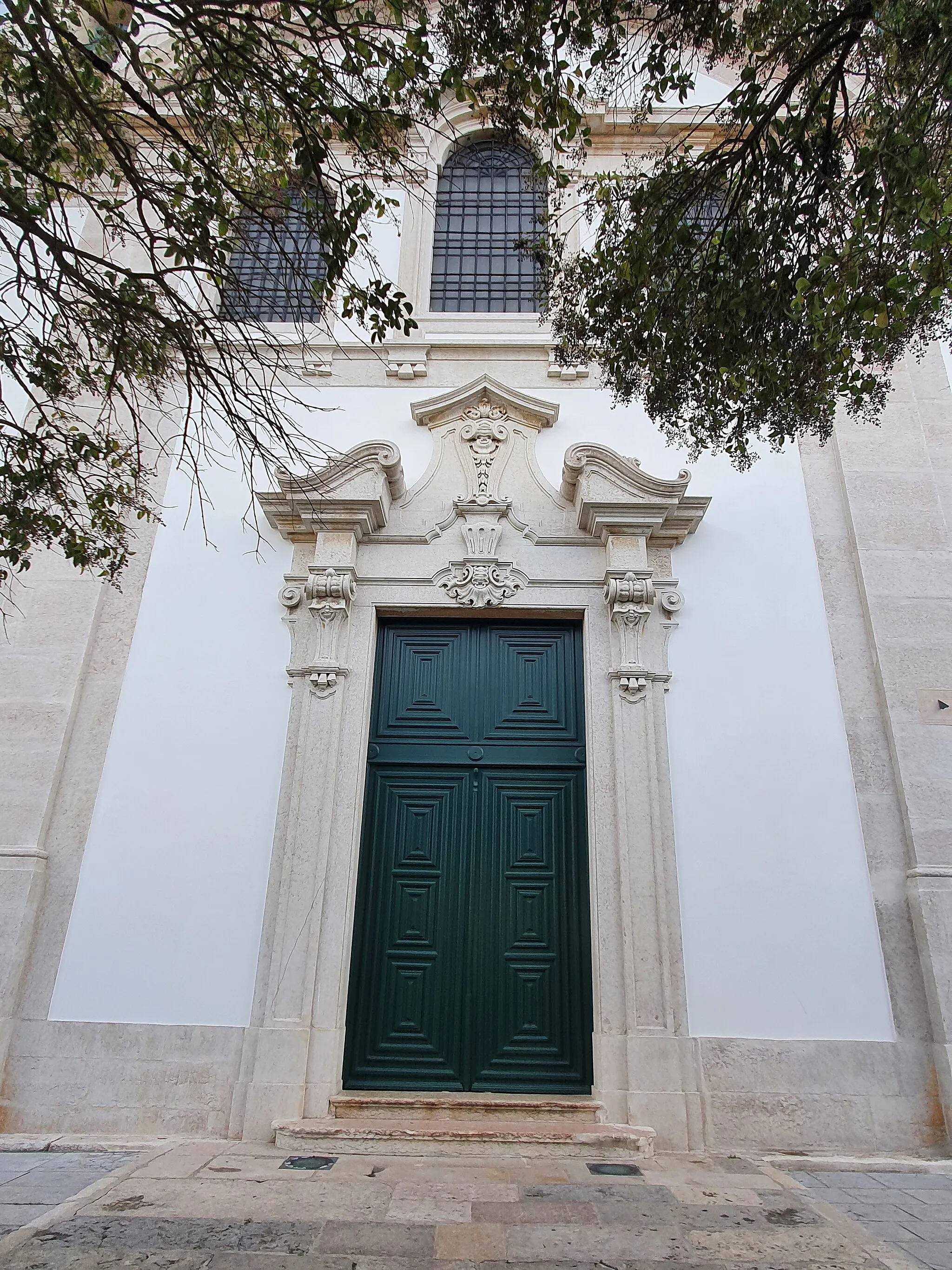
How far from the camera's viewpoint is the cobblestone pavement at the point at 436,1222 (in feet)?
8.77

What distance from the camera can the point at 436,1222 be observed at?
300 centimetres

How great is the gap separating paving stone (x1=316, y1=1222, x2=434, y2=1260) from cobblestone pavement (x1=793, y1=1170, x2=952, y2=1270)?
164 cm

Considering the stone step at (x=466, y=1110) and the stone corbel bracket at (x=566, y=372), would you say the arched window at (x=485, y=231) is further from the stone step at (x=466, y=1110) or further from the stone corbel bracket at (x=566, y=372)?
the stone step at (x=466, y=1110)

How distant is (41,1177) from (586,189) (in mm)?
5308

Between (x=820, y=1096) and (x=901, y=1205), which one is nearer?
(x=901, y=1205)

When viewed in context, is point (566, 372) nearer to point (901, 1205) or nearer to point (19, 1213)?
point (901, 1205)

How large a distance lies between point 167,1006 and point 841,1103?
3.83 meters

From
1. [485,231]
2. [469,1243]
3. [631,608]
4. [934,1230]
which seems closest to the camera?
[469,1243]

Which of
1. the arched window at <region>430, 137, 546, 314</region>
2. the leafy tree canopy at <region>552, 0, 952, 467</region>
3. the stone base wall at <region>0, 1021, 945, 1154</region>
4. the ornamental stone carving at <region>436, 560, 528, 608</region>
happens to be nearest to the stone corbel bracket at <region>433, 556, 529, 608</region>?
the ornamental stone carving at <region>436, 560, 528, 608</region>

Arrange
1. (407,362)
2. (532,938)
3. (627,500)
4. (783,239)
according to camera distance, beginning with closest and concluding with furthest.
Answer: (783,239), (532,938), (627,500), (407,362)

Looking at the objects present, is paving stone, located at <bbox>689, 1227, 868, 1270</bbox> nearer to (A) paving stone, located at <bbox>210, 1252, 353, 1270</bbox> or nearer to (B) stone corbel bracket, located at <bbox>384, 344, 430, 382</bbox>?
(A) paving stone, located at <bbox>210, 1252, 353, 1270</bbox>

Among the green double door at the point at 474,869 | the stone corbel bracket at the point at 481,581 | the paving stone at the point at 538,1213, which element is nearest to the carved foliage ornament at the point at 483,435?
the stone corbel bracket at the point at 481,581

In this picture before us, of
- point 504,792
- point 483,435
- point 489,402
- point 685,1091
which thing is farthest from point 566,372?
point 685,1091

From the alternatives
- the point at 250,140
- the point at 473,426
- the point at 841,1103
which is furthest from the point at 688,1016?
the point at 250,140
